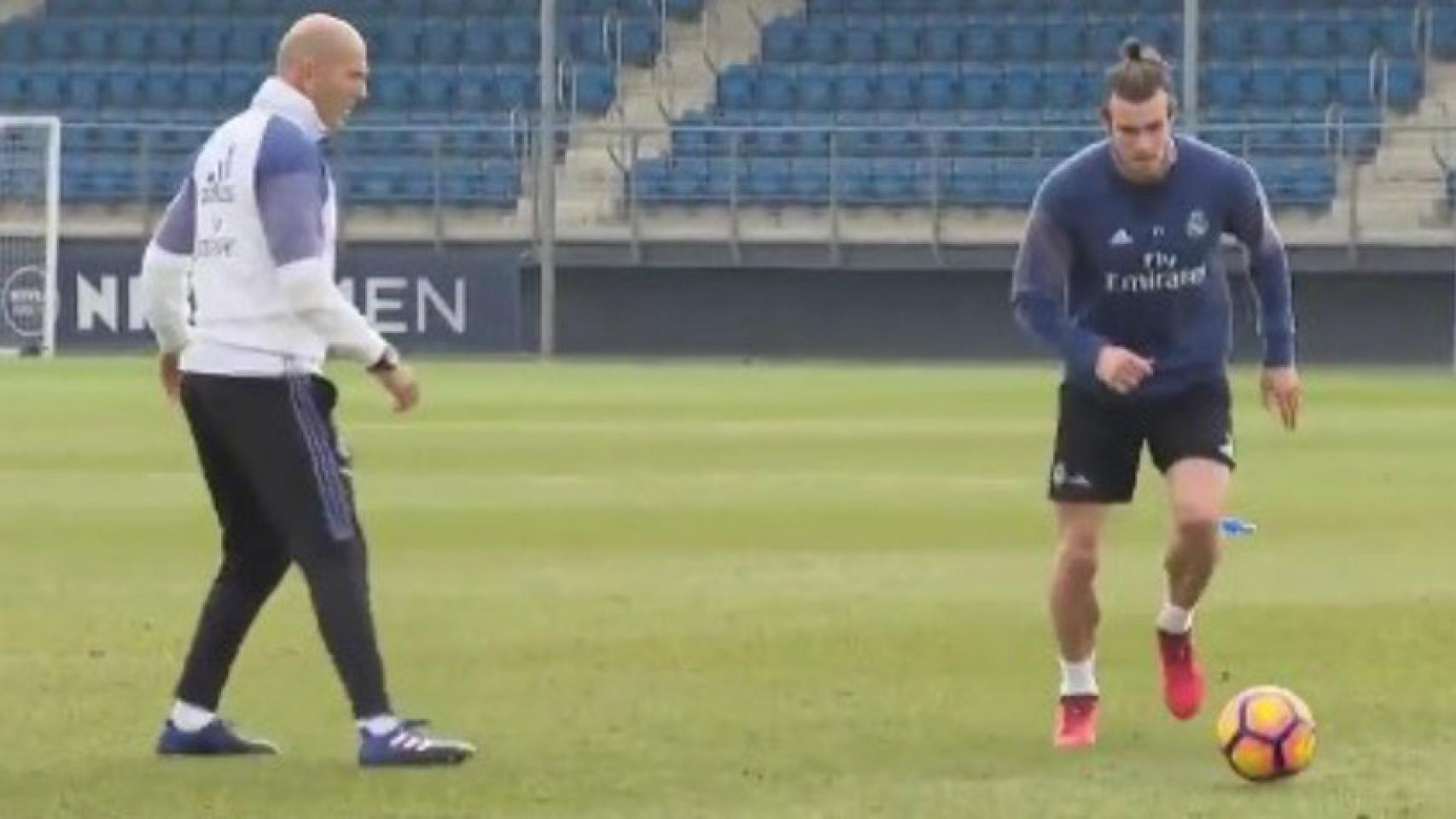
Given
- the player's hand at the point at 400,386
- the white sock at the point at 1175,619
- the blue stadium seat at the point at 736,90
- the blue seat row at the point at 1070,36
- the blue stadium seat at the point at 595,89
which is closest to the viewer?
the player's hand at the point at 400,386

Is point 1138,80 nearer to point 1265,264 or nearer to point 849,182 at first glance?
point 1265,264

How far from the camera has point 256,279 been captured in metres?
9.66

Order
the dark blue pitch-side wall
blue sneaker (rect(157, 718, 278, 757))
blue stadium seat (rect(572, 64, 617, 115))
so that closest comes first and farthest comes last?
blue sneaker (rect(157, 718, 278, 757))
the dark blue pitch-side wall
blue stadium seat (rect(572, 64, 617, 115))

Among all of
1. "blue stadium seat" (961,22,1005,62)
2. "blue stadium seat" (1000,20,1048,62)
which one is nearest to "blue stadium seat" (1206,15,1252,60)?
"blue stadium seat" (1000,20,1048,62)

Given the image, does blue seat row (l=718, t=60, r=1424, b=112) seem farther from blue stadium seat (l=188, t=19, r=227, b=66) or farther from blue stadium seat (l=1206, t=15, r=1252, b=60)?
blue stadium seat (l=188, t=19, r=227, b=66)

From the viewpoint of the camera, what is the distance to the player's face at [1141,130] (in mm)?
9867

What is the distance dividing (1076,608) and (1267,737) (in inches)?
44.9

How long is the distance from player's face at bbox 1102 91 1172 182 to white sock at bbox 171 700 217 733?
2943 mm

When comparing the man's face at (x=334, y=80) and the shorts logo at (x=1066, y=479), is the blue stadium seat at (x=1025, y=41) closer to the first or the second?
the shorts logo at (x=1066, y=479)

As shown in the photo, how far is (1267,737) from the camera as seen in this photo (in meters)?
9.35

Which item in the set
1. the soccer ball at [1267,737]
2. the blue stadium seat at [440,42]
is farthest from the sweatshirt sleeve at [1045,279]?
the blue stadium seat at [440,42]

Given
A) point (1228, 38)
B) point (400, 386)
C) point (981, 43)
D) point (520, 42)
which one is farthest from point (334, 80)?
point (520, 42)

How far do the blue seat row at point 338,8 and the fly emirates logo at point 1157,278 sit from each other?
137ft

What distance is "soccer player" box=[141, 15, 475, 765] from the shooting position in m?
9.52
